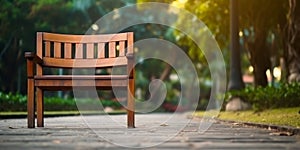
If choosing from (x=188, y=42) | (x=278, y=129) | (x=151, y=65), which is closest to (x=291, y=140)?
(x=278, y=129)

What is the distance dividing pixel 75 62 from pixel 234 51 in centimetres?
1028

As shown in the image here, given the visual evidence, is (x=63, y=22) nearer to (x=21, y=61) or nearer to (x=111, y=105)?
(x=21, y=61)

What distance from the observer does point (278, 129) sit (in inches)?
341

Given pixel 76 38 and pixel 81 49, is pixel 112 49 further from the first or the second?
pixel 76 38

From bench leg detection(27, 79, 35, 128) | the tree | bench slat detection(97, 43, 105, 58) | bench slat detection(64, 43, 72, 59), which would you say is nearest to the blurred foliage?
the tree

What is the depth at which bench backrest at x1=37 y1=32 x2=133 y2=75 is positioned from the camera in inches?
390

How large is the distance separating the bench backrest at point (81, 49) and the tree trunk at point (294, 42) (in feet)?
30.1

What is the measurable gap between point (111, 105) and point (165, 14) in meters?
6.38

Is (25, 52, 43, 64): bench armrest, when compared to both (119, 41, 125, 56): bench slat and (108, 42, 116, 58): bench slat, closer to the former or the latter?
(108, 42, 116, 58): bench slat

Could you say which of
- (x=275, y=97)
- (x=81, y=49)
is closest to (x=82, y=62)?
(x=81, y=49)

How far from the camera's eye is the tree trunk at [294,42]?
18.2m

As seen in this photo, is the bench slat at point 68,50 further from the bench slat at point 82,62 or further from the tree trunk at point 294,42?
the tree trunk at point 294,42

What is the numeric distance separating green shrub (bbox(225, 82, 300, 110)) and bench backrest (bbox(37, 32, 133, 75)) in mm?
7376

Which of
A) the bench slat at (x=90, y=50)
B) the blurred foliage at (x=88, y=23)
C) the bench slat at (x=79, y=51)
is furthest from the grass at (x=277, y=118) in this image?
the bench slat at (x=79, y=51)
